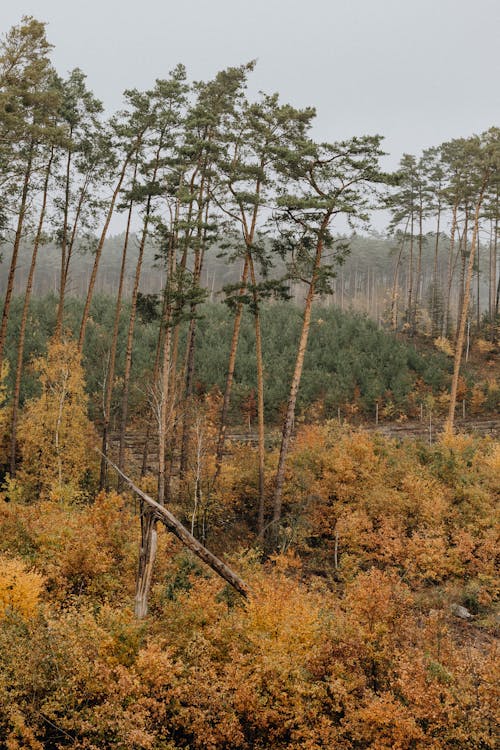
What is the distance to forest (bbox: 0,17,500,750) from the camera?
7348 mm

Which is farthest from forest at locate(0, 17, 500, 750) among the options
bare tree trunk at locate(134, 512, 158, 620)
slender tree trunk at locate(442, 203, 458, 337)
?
slender tree trunk at locate(442, 203, 458, 337)

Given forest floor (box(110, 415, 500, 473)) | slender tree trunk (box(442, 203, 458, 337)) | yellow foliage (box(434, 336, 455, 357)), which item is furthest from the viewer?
yellow foliage (box(434, 336, 455, 357))

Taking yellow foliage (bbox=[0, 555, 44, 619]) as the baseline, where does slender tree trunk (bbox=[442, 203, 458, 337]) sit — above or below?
above

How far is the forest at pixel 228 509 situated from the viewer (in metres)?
7.35

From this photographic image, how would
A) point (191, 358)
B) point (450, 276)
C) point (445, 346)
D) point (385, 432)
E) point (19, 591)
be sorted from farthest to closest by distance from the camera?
point (450, 276) < point (445, 346) < point (385, 432) < point (191, 358) < point (19, 591)

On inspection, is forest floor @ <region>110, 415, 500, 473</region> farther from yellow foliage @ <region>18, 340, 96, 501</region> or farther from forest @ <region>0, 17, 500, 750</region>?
yellow foliage @ <region>18, 340, 96, 501</region>

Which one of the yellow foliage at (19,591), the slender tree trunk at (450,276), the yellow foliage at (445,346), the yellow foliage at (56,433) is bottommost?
the yellow foliage at (19,591)

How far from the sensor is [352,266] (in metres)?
75.1

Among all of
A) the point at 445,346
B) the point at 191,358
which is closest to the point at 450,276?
the point at 445,346

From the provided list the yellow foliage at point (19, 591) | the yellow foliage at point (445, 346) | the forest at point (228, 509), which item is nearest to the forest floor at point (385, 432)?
the forest at point (228, 509)

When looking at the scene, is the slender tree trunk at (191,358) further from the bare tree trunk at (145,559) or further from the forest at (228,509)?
the bare tree trunk at (145,559)

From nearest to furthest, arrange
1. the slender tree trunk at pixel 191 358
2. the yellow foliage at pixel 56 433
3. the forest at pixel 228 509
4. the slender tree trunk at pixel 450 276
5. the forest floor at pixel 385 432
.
→ the forest at pixel 228 509
the slender tree trunk at pixel 191 358
the yellow foliage at pixel 56 433
the forest floor at pixel 385 432
the slender tree trunk at pixel 450 276

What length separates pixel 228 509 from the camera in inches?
729

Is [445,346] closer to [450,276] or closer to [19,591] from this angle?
[450,276]
